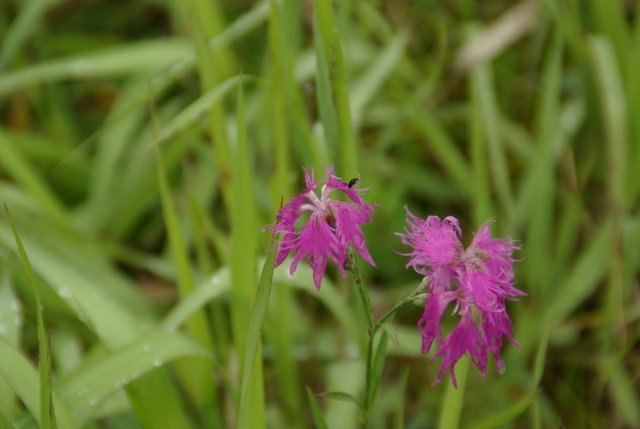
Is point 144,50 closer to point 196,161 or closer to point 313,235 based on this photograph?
point 196,161

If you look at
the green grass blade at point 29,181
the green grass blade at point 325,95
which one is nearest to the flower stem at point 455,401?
the green grass blade at point 325,95

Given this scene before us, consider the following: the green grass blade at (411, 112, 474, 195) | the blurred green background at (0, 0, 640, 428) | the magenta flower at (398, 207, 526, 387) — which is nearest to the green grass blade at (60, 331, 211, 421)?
the blurred green background at (0, 0, 640, 428)

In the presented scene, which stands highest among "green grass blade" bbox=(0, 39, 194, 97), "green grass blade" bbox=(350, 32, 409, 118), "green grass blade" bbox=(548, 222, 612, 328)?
"green grass blade" bbox=(0, 39, 194, 97)

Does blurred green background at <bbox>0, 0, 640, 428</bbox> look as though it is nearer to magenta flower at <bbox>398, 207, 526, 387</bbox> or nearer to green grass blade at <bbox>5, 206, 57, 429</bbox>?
green grass blade at <bbox>5, 206, 57, 429</bbox>

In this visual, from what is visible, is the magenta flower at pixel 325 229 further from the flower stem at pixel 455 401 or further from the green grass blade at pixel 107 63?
the green grass blade at pixel 107 63

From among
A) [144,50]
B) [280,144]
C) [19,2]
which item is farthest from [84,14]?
[280,144]

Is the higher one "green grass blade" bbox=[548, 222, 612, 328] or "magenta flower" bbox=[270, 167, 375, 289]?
"magenta flower" bbox=[270, 167, 375, 289]

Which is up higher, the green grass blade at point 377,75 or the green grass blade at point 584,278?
the green grass blade at point 377,75
